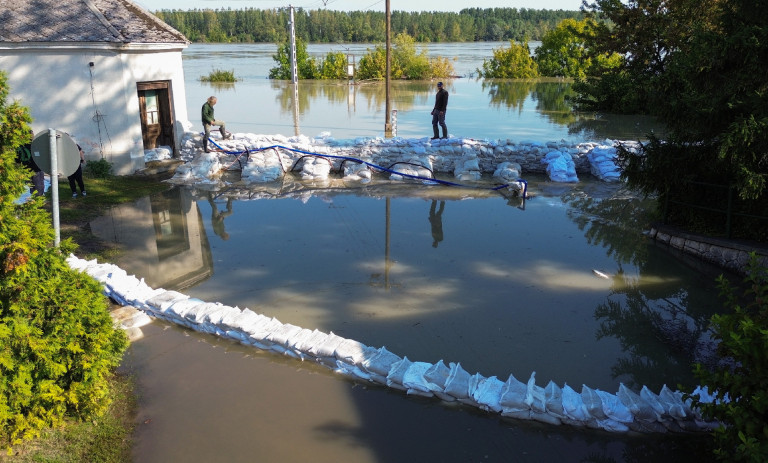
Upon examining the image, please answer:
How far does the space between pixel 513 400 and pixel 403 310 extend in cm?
240

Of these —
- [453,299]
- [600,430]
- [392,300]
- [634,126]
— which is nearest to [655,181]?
[453,299]

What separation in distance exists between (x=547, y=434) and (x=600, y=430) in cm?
45

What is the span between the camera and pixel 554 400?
17.3ft

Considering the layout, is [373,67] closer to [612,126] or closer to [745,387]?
[612,126]

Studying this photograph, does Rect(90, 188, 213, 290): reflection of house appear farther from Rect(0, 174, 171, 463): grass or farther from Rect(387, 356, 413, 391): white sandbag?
Rect(387, 356, 413, 391): white sandbag

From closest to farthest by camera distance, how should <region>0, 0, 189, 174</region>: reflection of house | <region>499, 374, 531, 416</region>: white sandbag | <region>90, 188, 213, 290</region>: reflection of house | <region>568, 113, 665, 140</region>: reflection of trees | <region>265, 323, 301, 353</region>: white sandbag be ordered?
<region>499, 374, 531, 416</region>: white sandbag, <region>265, 323, 301, 353</region>: white sandbag, <region>90, 188, 213, 290</region>: reflection of house, <region>0, 0, 189, 174</region>: reflection of house, <region>568, 113, 665, 140</region>: reflection of trees

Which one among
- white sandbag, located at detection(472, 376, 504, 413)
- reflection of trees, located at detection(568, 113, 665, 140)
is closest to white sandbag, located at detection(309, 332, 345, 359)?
white sandbag, located at detection(472, 376, 504, 413)

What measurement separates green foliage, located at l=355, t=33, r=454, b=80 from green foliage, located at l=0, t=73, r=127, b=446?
3612 centimetres

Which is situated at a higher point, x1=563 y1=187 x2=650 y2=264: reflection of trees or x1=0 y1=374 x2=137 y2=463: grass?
x1=0 y1=374 x2=137 y2=463: grass

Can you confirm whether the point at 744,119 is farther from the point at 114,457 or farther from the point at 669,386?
the point at 114,457

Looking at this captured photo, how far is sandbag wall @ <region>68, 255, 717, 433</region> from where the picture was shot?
5.13 m

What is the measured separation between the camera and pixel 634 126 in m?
22.3

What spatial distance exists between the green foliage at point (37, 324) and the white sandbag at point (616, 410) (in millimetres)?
4198

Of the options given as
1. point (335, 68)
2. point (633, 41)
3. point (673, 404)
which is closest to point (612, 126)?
point (633, 41)
